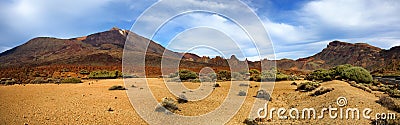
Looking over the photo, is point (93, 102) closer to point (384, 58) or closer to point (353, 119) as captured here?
point (353, 119)

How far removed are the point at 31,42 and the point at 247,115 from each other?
126 m

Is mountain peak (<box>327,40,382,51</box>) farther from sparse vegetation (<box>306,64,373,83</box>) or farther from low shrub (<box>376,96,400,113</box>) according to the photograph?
low shrub (<box>376,96,400,113</box>)

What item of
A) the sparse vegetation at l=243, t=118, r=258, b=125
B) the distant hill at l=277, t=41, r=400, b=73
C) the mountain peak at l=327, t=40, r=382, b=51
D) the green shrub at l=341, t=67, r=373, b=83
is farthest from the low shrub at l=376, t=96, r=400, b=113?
the mountain peak at l=327, t=40, r=382, b=51

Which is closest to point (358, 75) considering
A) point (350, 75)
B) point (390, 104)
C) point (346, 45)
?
point (350, 75)

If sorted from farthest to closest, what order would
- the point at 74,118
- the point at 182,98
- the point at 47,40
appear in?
the point at 47,40
the point at 182,98
the point at 74,118

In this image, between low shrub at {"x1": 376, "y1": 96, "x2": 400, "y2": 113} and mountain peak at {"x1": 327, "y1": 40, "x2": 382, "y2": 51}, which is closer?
low shrub at {"x1": 376, "y1": 96, "x2": 400, "y2": 113}

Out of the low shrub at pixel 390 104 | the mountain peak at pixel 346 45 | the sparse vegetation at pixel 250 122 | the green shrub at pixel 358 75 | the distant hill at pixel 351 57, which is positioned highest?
the mountain peak at pixel 346 45

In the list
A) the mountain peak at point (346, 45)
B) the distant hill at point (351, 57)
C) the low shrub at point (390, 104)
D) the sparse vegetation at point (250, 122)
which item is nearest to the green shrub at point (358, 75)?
the low shrub at point (390, 104)

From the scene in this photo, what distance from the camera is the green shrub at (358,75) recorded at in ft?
73.0

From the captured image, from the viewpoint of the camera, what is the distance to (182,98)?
1319cm

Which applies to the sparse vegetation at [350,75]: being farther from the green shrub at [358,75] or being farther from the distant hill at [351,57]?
the distant hill at [351,57]

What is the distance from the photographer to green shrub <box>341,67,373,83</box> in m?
22.2

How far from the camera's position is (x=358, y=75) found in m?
22.8

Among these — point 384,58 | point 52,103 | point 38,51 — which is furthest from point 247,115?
point 38,51
